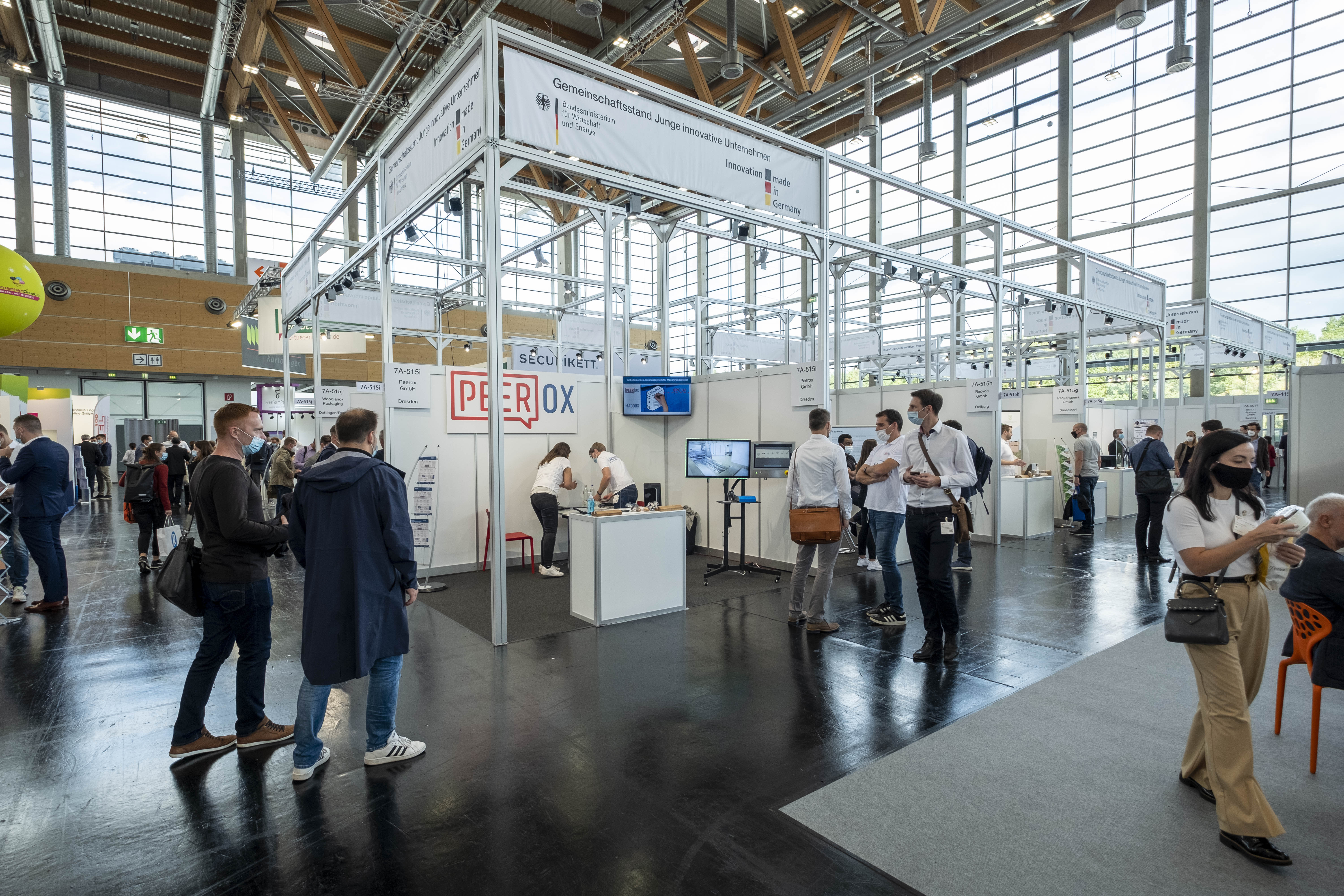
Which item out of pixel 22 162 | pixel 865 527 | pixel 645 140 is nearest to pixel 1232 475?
pixel 645 140

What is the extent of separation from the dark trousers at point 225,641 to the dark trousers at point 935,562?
331 centimetres

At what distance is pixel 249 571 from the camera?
9.15 ft

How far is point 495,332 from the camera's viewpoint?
448cm

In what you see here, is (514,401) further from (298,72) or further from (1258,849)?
(298,72)

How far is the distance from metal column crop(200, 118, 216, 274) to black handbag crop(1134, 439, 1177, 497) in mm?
20520

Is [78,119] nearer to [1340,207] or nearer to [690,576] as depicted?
[690,576]

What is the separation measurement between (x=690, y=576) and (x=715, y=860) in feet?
14.6

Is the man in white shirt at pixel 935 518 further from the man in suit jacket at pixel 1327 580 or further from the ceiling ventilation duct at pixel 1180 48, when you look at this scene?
the ceiling ventilation duct at pixel 1180 48

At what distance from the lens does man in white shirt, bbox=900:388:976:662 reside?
12.7ft

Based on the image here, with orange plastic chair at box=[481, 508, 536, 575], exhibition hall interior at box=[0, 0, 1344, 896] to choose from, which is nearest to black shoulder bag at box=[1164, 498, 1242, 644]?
exhibition hall interior at box=[0, 0, 1344, 896]

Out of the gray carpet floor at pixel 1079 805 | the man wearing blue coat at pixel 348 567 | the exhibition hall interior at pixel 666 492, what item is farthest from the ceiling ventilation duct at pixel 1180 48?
the man wearing blue coat at pixel 348 567

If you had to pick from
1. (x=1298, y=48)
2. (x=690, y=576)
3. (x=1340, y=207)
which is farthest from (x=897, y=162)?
(x=690, y=576)

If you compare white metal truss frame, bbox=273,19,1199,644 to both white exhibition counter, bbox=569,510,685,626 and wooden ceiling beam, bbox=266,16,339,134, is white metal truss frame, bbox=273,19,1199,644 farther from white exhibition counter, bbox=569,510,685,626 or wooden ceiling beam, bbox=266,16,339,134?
wooden ceiling beam, bbox=266,16,339,134

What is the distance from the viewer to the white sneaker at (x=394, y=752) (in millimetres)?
2730
